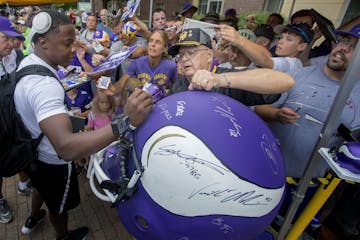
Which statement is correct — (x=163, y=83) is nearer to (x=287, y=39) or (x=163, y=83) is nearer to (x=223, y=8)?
(x=287, y=39)

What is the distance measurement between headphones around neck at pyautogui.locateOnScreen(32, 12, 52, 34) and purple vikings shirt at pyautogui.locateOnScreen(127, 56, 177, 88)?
1497 millimetres

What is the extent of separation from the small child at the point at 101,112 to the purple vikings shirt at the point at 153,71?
0.48 m

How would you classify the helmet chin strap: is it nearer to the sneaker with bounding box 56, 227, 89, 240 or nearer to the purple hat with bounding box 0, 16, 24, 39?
the sneaker with bounding box 56, 227, 89, 240

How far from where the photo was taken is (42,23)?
5.31 feet

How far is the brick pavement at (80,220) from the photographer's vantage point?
8.84 feet

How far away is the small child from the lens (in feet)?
10.3

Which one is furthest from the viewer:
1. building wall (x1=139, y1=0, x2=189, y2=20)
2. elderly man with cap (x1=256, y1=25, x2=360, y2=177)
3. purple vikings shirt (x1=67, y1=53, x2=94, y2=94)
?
building wall (x1=139, y1=0, x2=189, y2=20)

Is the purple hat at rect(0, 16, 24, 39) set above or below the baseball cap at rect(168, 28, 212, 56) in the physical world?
below

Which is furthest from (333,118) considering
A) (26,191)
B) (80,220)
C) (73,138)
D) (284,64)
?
(26,191)

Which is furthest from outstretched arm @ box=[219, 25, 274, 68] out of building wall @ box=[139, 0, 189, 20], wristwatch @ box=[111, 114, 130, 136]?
building wall @ box=[139, 0, 189, 20]

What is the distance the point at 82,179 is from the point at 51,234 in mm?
1008

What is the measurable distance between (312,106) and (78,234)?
273 centimetres

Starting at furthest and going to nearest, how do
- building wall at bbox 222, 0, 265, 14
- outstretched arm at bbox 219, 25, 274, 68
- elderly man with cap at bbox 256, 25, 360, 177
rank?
1. building wall at bbox 222, 0, 265, 14
2. elderly man with cap at bbox 256, 25, 360, 177
3. outstretched arm at bbox 219, 25, 274, 68
